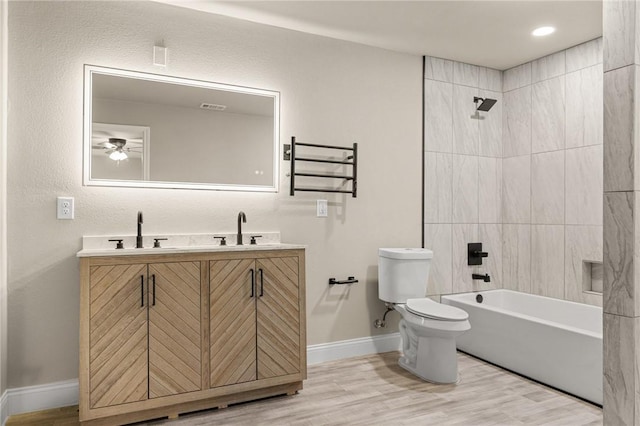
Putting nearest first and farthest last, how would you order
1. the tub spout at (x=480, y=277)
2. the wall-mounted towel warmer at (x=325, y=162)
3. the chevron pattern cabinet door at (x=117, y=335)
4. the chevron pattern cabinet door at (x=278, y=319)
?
the chevron pattern cabinet door at (x=117, y=335)
the chevron pattern cabinet door at (x=278, y=319)
the wall-mounted towel warmer at (x=325, y=162)
the tub spout at (x=480, y=277)

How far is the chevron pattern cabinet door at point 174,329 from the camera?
7.67 feet

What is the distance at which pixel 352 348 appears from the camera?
3.38 meters

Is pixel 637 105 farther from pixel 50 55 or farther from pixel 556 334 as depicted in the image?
pixel 50 55

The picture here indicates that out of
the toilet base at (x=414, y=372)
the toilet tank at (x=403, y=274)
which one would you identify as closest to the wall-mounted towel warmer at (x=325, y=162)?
the toilet tank at (x=403, y=274)

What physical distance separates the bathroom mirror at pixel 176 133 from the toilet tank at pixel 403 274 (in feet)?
3.38

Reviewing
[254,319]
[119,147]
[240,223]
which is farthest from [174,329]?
[119,147]

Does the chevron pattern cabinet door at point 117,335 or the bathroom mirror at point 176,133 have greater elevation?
the bathroom mirror at point 176,133

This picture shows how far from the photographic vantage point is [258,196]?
3057 millimetres

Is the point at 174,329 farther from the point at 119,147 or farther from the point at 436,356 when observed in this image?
the point at 436,356

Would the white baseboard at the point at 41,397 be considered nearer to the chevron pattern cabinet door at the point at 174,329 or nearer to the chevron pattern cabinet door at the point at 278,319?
the chevron pattern cabinet door at the point at 174,329

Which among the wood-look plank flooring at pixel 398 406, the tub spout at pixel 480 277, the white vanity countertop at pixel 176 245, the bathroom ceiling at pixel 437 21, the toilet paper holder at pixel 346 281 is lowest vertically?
the wood-look plank flooring at pixel 398 406

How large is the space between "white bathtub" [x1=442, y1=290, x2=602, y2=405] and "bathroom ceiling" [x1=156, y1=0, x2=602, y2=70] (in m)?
2.06

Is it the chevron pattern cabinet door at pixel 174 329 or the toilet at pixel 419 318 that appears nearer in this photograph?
the chevron pattern cabinet door at pixel 174 329

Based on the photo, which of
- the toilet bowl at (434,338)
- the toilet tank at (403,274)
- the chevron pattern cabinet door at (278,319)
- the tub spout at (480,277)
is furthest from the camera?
the tub spout at (480,277)
